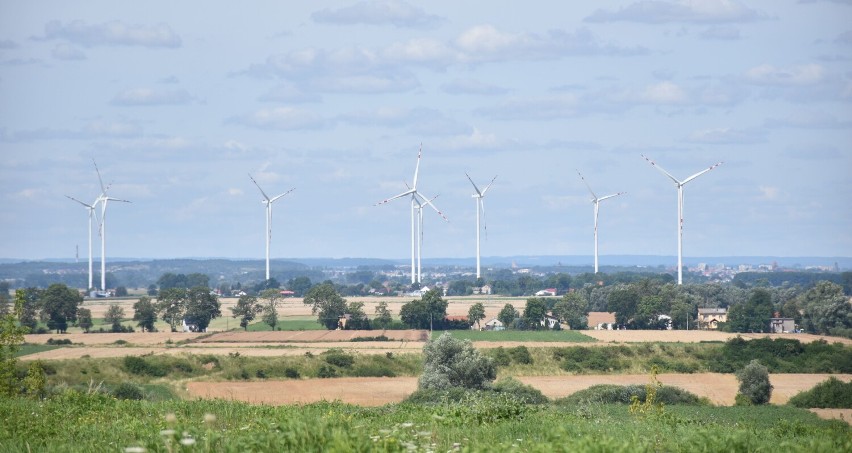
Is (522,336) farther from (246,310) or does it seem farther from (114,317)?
(114,317)

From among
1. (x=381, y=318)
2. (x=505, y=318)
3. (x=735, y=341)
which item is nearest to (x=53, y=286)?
(x=381, y=318)

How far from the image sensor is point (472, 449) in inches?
604

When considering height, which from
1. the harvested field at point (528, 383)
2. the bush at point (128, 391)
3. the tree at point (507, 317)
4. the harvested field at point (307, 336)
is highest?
the bush at point (128, 391)

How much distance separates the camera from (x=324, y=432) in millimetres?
15180

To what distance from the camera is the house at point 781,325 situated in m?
141

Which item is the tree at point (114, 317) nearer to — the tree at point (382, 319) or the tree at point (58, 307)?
the tree at point (58, 307)

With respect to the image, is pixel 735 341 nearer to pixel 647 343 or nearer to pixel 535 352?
pixel 647 343

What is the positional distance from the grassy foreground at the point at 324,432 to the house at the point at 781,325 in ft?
389

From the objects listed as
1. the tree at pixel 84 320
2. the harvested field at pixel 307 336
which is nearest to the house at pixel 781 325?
the harvested field at pixel 307 336

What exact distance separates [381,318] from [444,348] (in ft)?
236

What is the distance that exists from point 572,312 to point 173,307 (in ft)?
183

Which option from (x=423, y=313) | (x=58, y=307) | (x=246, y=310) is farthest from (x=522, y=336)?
(x=58, y=307)

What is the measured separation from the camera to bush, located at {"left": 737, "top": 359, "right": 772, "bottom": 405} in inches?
2795

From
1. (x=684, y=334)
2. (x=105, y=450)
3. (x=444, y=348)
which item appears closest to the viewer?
(x=105, y=450)
